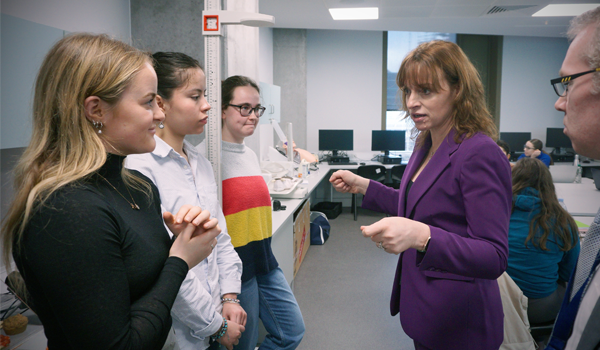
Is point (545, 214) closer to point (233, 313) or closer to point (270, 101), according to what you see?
point (233, 313)

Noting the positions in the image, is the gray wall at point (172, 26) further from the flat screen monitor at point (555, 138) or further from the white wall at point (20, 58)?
the flat screen monitor at point (555, 138)

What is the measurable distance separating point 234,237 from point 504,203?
1122 mm

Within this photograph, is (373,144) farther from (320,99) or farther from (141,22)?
(141,22)

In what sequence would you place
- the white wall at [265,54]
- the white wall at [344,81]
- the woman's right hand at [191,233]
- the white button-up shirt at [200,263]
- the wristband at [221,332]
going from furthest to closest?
the white wall at [344,81] → the white wall at [265,54] → the wristband at [221,332] → the white button-up shirt at [200,263] → the woman's right hand at [191,233]

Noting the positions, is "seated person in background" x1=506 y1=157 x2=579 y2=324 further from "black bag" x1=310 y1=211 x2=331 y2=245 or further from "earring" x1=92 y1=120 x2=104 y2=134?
"black bag" x1=310 y1=211 x2=331 y2=245

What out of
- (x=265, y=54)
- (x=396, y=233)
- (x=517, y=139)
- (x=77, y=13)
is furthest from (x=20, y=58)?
(x=517, y=139)

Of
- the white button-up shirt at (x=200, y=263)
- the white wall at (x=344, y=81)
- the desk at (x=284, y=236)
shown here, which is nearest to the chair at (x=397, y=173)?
the white wall at (x=344, y=81)

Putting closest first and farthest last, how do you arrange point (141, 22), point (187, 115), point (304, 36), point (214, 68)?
point (187, 115) → point (214, 68) → point (141, 22) → point (304, 36)

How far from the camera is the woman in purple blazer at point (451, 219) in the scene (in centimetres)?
107

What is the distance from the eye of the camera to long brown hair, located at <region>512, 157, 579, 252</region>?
7.21 feet

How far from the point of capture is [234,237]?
1.76m

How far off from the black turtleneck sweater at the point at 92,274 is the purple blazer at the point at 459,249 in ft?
2.40

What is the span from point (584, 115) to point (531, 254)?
175cm

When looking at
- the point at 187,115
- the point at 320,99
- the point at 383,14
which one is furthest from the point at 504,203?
the point at 320,99
